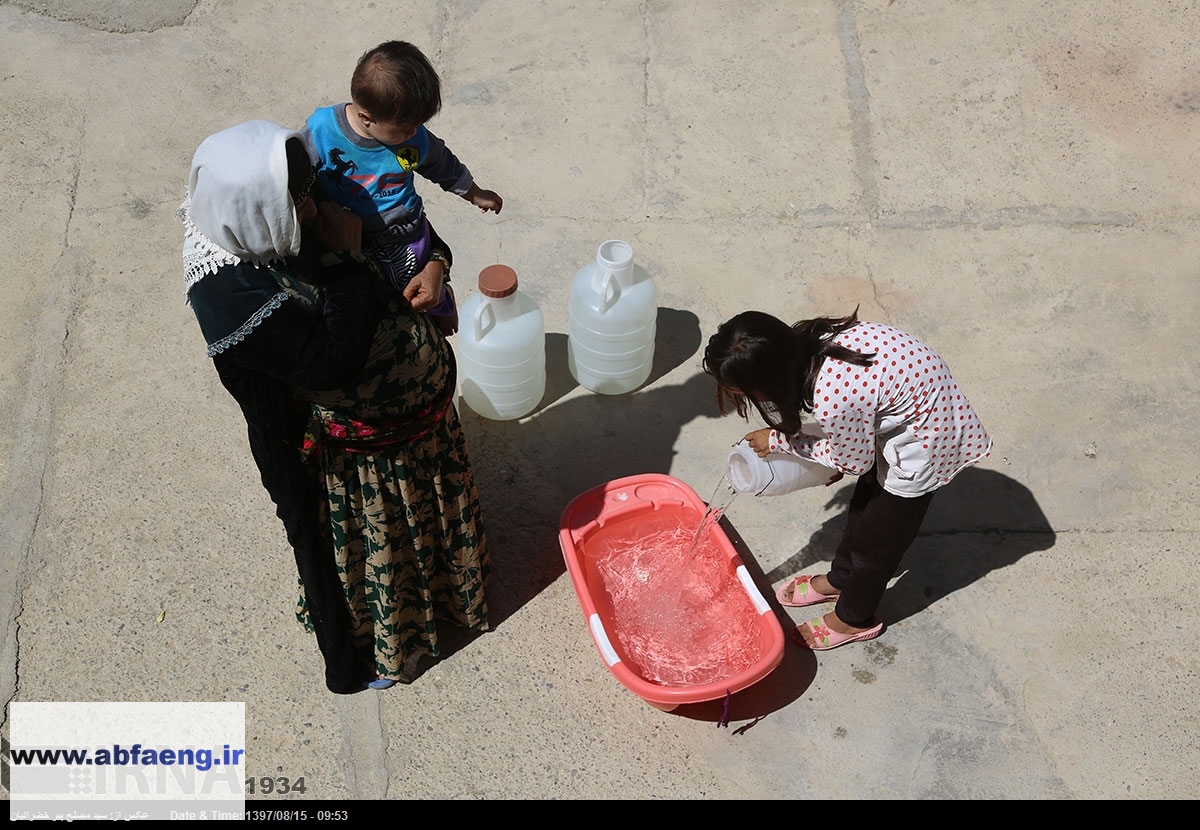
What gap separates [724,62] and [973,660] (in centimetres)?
340

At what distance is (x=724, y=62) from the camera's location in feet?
17.7

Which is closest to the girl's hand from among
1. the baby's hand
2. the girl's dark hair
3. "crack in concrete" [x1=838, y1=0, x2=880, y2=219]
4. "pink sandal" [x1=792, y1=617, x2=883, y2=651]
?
the girl's dark hair

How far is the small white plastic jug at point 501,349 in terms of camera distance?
3736 mm

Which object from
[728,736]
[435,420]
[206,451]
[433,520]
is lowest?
[728,736]

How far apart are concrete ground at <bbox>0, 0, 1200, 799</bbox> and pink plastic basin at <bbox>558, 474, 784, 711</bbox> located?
0.19 metres

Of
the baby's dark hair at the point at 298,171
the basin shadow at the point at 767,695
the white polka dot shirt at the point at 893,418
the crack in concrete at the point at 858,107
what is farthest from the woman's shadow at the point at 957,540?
the baby's dark hair at the point at 298,171

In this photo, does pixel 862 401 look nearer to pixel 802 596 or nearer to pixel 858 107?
pixel 802 596

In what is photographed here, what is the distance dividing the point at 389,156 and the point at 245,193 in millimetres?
803

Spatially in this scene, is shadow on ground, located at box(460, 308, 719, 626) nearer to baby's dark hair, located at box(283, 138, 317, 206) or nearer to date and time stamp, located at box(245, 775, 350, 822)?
date and time stamp, located at box(245, 775, 350, 822)

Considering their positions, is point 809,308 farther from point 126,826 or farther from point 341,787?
point 126,826

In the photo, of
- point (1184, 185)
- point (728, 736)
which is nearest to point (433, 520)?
point (728, 736)

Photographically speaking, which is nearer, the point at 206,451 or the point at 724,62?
the point at 206,451

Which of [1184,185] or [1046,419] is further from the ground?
[1184,185]

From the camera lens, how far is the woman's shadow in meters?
3.64
